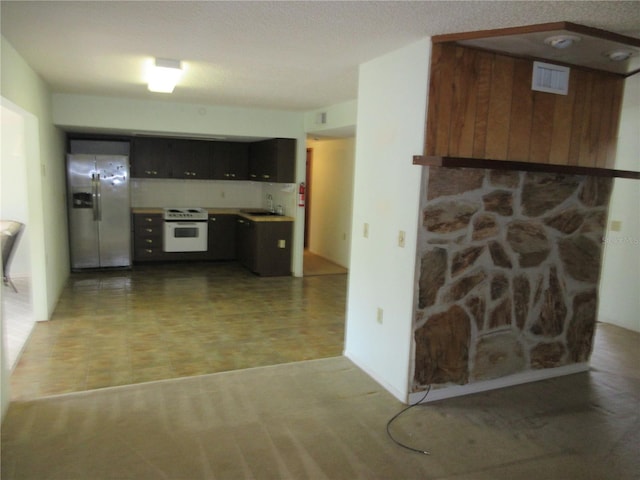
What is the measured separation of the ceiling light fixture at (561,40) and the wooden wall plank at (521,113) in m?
0.31

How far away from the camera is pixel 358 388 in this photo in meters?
3.25

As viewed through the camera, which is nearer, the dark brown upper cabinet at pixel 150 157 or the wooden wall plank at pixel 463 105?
the wooden wall plank at pixel 463 105

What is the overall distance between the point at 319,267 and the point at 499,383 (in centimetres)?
446

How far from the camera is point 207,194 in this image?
7793 mm

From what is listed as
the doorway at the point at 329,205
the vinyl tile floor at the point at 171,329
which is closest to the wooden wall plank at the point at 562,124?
the vinyl tile floor at the point at 171,329

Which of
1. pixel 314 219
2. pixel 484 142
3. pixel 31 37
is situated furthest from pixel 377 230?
pixel 314 219

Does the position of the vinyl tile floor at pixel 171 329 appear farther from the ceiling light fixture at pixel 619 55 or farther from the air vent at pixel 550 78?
the ceiling light fixture at pixel 619 55

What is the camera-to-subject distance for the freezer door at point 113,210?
255 inches

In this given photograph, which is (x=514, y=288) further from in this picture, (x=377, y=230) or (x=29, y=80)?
(x=29, y=80)

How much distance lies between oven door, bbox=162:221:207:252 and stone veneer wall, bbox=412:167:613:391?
4.98m

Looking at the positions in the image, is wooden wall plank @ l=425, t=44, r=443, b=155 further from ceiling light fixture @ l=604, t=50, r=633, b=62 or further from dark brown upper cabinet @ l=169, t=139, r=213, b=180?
dark brown upper cabinet @ l=169, t=139, r=213, b=180

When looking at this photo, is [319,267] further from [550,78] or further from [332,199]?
[550,78]

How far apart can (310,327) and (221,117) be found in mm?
3182

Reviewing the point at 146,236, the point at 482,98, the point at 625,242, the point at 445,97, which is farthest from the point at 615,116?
the point at 146,236
